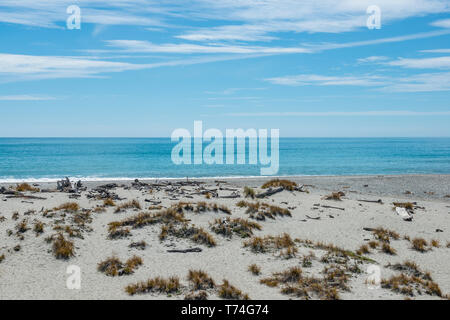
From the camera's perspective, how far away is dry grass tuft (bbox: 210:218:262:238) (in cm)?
1723

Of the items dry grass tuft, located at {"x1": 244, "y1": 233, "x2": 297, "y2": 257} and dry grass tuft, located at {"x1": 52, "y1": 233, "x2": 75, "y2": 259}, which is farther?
dry grass tuft, located at {"x1": 244, "y1": 233, "x2": 297, "y2": 257}

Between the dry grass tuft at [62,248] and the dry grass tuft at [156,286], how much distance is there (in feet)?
12.4

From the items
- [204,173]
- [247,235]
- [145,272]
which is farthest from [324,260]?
[204,173]

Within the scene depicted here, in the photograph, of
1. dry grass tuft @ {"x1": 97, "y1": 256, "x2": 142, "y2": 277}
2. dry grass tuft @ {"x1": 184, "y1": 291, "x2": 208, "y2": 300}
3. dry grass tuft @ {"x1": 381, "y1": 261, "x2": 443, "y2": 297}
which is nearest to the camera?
dry grass tuft @ {"x1": 184, "y1": 291, "x2": 208, "y2": 300}

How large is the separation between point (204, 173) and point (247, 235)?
3792 cm

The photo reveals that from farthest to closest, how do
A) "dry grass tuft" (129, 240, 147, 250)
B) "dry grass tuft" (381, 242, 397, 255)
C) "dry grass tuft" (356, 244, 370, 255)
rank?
"dry grass tuft" (381, 242, 397, 255)
"dry grass tuft" (356, 244, 370, 255)
"dry grass tuft" (129, 240, 147, 250)

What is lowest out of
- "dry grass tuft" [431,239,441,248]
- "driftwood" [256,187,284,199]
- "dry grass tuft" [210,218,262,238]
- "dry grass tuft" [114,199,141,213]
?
"dry grass tuft" [431,239,441,248]

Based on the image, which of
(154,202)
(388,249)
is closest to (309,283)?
(388,249)

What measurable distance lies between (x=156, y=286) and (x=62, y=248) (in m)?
4.83

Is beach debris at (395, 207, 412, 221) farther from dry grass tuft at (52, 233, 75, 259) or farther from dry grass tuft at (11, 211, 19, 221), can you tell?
dry grass tuft at (11, 211, 19, 221)

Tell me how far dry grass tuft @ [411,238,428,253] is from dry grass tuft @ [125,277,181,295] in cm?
1088

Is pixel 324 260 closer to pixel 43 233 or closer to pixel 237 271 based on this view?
pixel 237 271

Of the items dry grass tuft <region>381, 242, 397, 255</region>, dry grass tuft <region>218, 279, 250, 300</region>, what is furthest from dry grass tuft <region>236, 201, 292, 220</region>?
dry grass tuft <region>218, 279, 250, 300</region>

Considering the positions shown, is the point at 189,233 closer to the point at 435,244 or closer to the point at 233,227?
the point at 233,227
